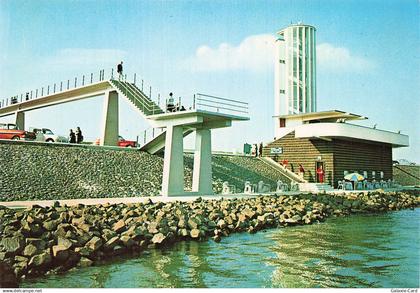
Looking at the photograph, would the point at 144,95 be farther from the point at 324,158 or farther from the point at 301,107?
the point at 301,107

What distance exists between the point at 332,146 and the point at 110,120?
16.7 m

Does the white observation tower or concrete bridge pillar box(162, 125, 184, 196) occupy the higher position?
the white observation tower

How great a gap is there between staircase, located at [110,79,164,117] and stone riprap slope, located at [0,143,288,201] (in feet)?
11.5

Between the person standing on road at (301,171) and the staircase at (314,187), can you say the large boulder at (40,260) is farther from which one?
the person standing on road at (301,171)

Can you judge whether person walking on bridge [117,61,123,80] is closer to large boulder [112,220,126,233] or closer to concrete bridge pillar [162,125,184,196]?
concrete bridge pillar [162,125,184,196]

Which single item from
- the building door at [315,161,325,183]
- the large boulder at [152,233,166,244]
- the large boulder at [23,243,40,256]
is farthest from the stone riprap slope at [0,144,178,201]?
the building door at [315,161,325,183]

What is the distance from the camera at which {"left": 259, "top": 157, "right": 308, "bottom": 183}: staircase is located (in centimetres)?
3188

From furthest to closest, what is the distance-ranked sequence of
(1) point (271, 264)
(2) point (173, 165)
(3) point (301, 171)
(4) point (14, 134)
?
(3) point (301, 171), (4) point (14, 134), (2) point (173, 165), (1) point (271, 264)

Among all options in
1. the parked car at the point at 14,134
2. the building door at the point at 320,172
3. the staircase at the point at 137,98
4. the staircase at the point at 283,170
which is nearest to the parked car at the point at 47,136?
the parked car at the point at 14,134

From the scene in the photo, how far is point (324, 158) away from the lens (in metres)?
30.9

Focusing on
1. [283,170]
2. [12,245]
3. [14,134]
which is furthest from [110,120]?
[12,245]

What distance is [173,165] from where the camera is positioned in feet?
67.4

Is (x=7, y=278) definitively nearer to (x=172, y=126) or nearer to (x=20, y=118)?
(x=172, y=126)

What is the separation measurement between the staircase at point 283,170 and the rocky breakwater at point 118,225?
12421 mm
